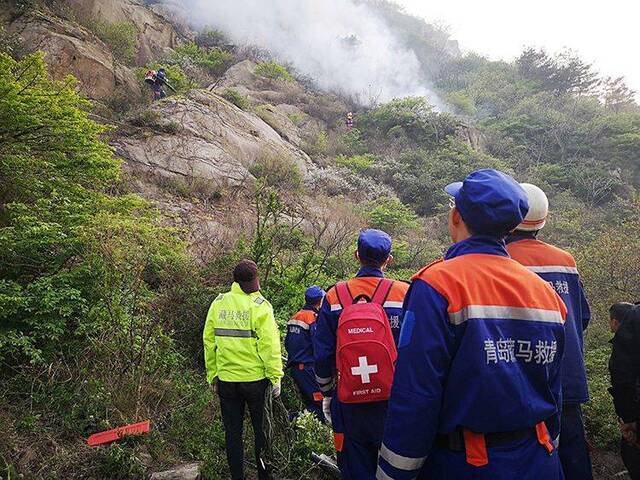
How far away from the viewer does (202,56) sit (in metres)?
23.8

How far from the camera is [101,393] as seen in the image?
4059mm

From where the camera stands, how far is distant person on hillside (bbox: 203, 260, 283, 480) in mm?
3627

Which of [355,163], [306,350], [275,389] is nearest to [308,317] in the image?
[306,350]

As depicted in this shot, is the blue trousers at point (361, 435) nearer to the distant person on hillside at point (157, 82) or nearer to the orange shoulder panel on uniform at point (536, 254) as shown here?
the orange shoulder panel on uniform at point (536, 254)

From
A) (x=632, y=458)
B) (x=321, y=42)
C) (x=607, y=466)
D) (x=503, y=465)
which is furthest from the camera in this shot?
(x=321, y=42)

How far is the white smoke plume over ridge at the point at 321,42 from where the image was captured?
2966 centimetres

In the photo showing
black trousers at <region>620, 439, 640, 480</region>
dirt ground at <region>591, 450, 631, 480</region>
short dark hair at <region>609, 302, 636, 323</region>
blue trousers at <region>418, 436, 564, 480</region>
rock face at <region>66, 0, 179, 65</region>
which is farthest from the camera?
rock face at <region>66, 0, 179, 65</region>

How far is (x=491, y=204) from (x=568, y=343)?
4.67 feet

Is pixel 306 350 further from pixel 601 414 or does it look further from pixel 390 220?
pixel 390 220

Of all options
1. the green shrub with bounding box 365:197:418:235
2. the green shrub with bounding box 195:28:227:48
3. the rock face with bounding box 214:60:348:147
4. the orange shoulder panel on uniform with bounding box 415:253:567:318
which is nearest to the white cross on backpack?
the orange shoulder panel on uniform with bounding box 415:253:567:318

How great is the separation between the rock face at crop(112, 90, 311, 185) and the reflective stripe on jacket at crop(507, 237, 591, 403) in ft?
33.2

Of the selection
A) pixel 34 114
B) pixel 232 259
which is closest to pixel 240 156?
pixel 232 259

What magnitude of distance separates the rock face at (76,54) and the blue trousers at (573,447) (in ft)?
46.4

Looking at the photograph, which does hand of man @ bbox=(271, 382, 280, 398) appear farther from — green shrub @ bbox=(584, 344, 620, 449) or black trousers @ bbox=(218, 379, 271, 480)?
green shrub @ bbox=(584, 344, 620, 449)
